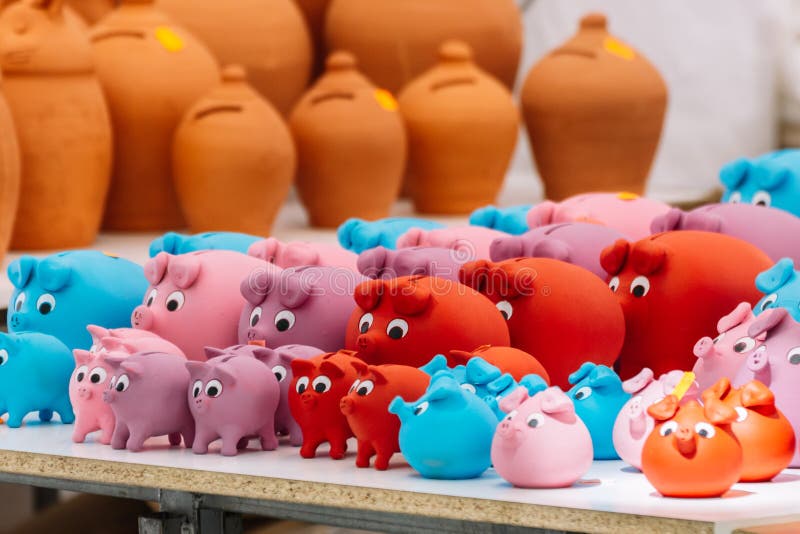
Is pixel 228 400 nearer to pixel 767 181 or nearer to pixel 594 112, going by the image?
pixel 767 181

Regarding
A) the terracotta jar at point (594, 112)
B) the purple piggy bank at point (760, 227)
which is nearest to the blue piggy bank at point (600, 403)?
the purple piggy bank at point (760, 227)

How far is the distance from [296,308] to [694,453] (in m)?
0.55

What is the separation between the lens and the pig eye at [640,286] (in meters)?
1.62

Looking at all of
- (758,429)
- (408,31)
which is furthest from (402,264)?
(408,31)

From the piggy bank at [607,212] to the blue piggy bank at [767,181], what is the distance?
6.7 inches

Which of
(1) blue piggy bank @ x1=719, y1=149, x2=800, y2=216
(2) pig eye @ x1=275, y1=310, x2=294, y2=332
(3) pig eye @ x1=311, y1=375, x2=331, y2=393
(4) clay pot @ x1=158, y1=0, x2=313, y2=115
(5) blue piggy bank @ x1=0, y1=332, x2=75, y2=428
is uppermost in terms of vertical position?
(4) clay pot @ x1=158, y1=0, x2=313, y2=115

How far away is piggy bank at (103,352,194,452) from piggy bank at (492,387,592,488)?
1.19 ft

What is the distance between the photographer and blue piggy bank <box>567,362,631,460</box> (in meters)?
1.37

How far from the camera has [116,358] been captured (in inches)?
55.9

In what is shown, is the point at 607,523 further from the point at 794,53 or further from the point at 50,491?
the point at 794,53

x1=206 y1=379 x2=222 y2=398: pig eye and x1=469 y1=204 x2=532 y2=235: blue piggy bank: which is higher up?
x1=469 y1=204 x2=532 y2=235: blue piggy bank

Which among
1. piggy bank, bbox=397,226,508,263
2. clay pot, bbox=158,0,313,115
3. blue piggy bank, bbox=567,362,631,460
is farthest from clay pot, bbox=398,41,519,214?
blue piggy bank, bbox=567,362,631,460

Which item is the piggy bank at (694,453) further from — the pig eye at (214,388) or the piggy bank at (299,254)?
the piggy bank at (299,254)

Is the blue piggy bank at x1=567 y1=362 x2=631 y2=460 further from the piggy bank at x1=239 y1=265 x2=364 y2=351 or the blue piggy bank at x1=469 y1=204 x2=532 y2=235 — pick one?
the blue piggy bank at x1=469 y1=204 x2=532 y2=235
